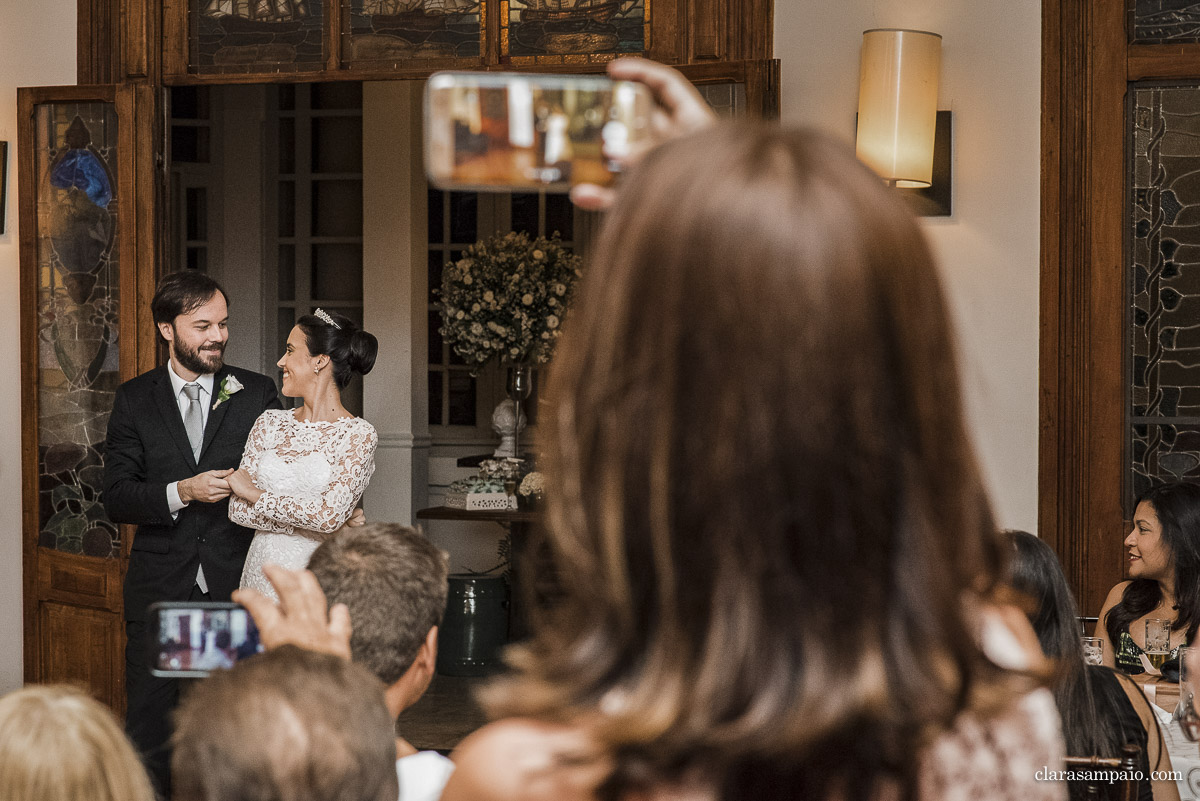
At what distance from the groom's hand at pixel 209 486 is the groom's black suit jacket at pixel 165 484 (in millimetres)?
170

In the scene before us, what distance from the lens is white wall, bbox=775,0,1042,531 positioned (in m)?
3.99

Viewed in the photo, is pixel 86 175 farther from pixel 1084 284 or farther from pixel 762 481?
pixel 762 481

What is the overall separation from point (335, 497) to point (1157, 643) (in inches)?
90.9

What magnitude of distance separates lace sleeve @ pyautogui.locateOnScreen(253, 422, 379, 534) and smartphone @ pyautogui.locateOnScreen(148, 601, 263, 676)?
2.33 metres

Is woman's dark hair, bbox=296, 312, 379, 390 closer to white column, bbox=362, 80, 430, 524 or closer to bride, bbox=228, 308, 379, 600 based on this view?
bride, bbox=228, 308, 379, 600

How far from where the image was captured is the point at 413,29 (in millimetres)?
4391

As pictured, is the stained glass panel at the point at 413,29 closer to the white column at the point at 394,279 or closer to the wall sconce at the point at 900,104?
the wall sconce at the point at 900,104

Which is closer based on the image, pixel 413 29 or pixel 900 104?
pixel 900 104

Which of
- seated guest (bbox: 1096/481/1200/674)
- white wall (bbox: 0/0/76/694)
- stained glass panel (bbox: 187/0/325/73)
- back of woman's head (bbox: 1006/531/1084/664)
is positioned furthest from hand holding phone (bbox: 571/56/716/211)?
white wall (bbox: 0/0/76/694)

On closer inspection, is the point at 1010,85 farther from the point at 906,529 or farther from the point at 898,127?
the point at 906,529

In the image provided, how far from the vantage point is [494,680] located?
0.79 meters

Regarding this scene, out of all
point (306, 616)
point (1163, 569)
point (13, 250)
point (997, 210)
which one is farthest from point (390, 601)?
point (13, 250)

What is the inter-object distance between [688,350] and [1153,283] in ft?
12.2

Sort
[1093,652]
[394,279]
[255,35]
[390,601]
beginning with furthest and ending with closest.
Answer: [394,279]
[255,35]
[1093,652]
[390,601]
